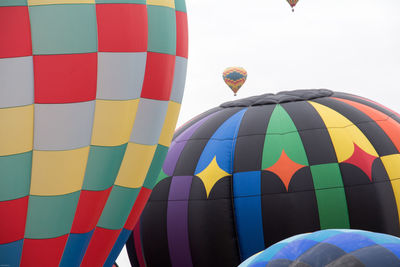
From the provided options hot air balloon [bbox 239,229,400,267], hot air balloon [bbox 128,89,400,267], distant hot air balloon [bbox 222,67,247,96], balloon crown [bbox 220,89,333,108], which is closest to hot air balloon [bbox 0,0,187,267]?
hot air balloon [bbox 239,229,400,267]

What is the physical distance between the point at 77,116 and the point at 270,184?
2889 mm

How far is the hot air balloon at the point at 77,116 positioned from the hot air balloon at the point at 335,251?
1.46 metres

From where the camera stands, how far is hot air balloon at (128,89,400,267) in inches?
272

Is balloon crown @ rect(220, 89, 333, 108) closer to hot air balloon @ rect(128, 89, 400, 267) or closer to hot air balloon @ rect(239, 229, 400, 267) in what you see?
hot air balloon @ rect(128, 89, 400, 267)

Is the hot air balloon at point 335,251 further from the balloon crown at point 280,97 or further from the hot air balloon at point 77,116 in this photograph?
the balloon crown at point 280,97

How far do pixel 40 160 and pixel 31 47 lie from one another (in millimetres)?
796

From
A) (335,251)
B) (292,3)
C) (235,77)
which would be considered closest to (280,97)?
(335,251)

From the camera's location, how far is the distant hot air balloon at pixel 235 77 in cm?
1335

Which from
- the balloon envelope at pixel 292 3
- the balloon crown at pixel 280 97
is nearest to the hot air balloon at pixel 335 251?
the balloon crown at pixel 280 97

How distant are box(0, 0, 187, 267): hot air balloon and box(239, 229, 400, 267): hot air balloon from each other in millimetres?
1461

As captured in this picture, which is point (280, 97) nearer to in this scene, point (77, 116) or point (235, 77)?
point (77, 116)

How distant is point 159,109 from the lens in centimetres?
543

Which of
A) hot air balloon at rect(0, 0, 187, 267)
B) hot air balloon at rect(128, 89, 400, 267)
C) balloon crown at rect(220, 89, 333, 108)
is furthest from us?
balloon crown at rect(220, 89, 333, 108)

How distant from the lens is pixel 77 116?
186 inches
